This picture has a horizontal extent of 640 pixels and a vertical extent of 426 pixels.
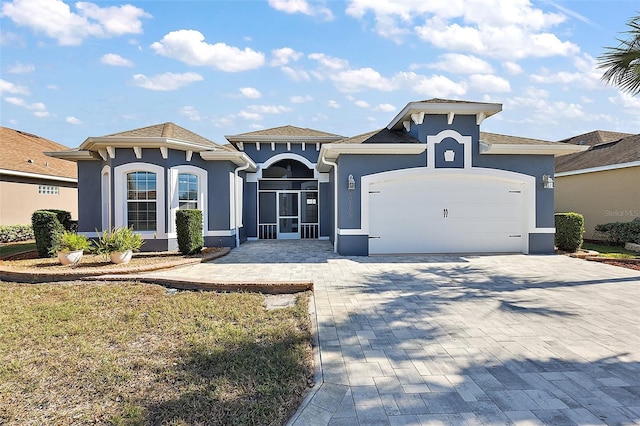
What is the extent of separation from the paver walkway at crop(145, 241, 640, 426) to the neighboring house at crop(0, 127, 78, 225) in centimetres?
1185

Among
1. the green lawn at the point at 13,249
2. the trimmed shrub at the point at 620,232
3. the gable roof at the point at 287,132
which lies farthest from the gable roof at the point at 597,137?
the green lawn at the point at 13,249

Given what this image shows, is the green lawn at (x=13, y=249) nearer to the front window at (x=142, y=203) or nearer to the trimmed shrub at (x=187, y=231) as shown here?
the front window at (x=142, y=203)

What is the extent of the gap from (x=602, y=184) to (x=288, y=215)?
1361 centimetres

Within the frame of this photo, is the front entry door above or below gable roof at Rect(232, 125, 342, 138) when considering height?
below

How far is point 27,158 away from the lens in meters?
15.7

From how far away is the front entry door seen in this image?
14875 mm

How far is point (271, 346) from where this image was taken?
154 inches

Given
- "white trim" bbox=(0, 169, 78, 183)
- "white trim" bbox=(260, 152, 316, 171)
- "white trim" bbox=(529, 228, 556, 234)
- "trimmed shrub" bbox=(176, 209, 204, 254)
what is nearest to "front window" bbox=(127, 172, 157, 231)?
"trimmed shrub" bbox=(176, 209, 204, 254)

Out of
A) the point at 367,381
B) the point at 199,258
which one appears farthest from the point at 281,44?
the point at 367,381

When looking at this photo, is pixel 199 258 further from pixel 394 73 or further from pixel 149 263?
pixel 394 73

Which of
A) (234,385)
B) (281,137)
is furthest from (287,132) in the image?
(234,385)

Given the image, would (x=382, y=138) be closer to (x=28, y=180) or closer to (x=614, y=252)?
(x=614, y=252)

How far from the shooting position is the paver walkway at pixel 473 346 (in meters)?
2.70

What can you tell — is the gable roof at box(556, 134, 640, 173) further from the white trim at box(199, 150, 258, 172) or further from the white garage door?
the white trim at box(199, 150, 258, 172)
